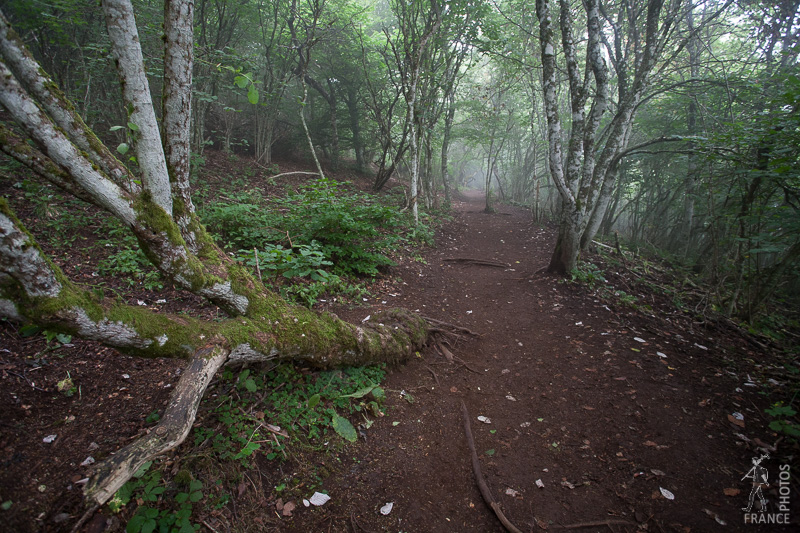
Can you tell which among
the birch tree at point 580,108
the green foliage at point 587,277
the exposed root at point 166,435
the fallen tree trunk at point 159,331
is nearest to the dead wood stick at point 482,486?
the fallen tree trunk at point 159,331

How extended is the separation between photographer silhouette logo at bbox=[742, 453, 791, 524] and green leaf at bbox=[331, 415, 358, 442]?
8.94 ft

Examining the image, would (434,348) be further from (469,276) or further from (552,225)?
(552,225)

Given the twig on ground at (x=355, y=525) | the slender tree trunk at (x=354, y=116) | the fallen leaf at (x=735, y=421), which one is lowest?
the twig on ground at (x=355, y=525)

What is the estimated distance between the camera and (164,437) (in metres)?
1.71

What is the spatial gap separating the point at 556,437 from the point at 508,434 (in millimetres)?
435

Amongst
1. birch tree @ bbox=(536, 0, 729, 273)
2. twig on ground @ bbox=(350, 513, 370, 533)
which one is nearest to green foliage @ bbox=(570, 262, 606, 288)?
birch tree @ bbox=(536, 0, 729, 273)

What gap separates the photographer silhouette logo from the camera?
2072 mm

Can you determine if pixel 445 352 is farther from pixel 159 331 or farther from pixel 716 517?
pixel 159 331

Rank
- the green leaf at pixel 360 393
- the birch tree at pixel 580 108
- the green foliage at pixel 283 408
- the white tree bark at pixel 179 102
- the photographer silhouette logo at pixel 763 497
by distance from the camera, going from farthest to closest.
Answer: the birch tree at pixel 580 108 → the green leaf at pixel 360 393 → the white tree bark at pixel 179 102 → the green foliage at pixel 283 408 → the photographer silhouette logo at pixel 763 497

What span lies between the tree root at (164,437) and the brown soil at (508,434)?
1.67 ft

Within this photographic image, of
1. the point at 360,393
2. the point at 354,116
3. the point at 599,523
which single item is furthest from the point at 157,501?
the point at 354,116

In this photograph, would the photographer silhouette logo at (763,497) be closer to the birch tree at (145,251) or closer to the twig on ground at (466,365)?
the twig on ground at (466,365)

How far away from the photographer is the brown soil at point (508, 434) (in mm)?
2129

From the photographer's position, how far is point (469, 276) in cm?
745
